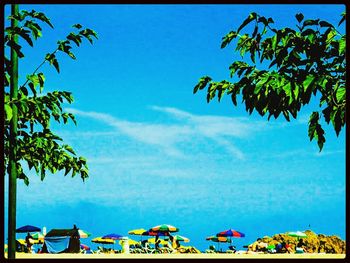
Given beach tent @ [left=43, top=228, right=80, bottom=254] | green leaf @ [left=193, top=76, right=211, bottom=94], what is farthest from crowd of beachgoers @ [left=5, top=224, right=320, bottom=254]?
green leaf @ [left=193, top=76, right=211, bottom=94]

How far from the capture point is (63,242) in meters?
21.9

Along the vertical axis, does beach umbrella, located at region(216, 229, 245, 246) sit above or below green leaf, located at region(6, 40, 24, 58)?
below

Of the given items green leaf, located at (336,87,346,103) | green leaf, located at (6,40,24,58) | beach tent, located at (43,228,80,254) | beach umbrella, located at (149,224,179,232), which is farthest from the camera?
beach umbrella, located at (149,224,179,232)

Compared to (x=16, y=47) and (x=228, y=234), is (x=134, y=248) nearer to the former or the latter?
(x=228, y=234)

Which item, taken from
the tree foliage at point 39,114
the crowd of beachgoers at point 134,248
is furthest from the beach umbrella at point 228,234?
the tree foliage at point 39,114

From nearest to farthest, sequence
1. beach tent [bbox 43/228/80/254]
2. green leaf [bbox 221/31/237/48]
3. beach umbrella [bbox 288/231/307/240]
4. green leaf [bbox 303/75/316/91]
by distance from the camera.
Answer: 1. green leaf [bbox 303/75/316/91]
2. green leaf [bbox 221/31/237/48]
3. beach tent [bbox 43/228/80/254]
4. beach umbrella [bbox 288/231/307/240]

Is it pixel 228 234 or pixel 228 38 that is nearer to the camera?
pixel 228 38

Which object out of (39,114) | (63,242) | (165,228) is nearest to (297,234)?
(165,228)

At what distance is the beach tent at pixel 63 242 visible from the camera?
2166 centimetres

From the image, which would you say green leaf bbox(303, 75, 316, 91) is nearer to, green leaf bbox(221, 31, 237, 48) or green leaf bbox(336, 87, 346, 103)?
green leaf bbox(336, 87, 346, 103)

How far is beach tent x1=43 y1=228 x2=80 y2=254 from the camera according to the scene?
71.1ft

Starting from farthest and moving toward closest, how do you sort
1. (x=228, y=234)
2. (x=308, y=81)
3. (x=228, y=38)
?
(x=228, y=234) → (x=228, y=38) → (x=308, y=81)

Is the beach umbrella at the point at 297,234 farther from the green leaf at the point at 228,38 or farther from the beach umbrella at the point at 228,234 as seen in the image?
the green leaf at the point at 228,38
